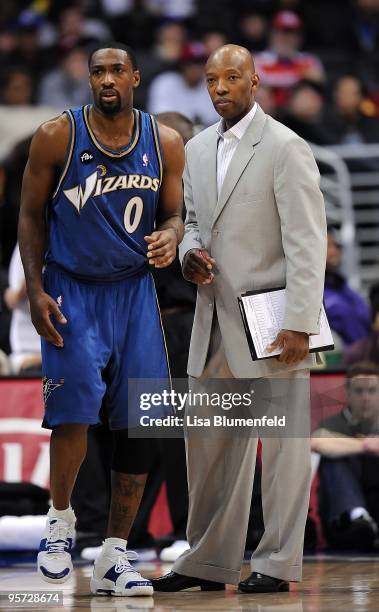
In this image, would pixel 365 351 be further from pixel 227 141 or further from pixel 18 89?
pixel 18 89

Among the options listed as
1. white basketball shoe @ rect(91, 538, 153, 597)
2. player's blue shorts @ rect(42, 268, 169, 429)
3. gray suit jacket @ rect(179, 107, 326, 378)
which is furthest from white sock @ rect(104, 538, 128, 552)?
gray suit jacket @ rect(179, 107, 326, 378)

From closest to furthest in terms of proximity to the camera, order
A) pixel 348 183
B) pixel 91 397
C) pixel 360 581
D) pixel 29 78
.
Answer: pixel 91 397 < pixel 360 581 < pixel 348 183 < pixel 29 78

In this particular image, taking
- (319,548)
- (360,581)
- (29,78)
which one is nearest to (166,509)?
(319,548)

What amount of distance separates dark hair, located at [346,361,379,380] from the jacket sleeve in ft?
7.09

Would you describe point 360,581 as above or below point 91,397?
below

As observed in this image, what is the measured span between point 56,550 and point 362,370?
2739mm

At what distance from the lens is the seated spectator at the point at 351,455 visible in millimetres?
7191

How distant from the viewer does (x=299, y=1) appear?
1410cm

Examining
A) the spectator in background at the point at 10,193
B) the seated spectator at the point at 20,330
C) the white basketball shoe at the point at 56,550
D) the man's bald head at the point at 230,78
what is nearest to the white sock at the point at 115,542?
the white basketball shoe at the point at 56,550

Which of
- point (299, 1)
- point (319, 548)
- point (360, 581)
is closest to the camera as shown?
point (360, 581)

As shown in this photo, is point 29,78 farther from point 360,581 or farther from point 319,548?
point 360,581

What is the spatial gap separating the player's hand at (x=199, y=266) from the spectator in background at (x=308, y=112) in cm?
615

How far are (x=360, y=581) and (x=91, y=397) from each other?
4.91 ft

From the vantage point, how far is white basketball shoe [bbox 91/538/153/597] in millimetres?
5117
